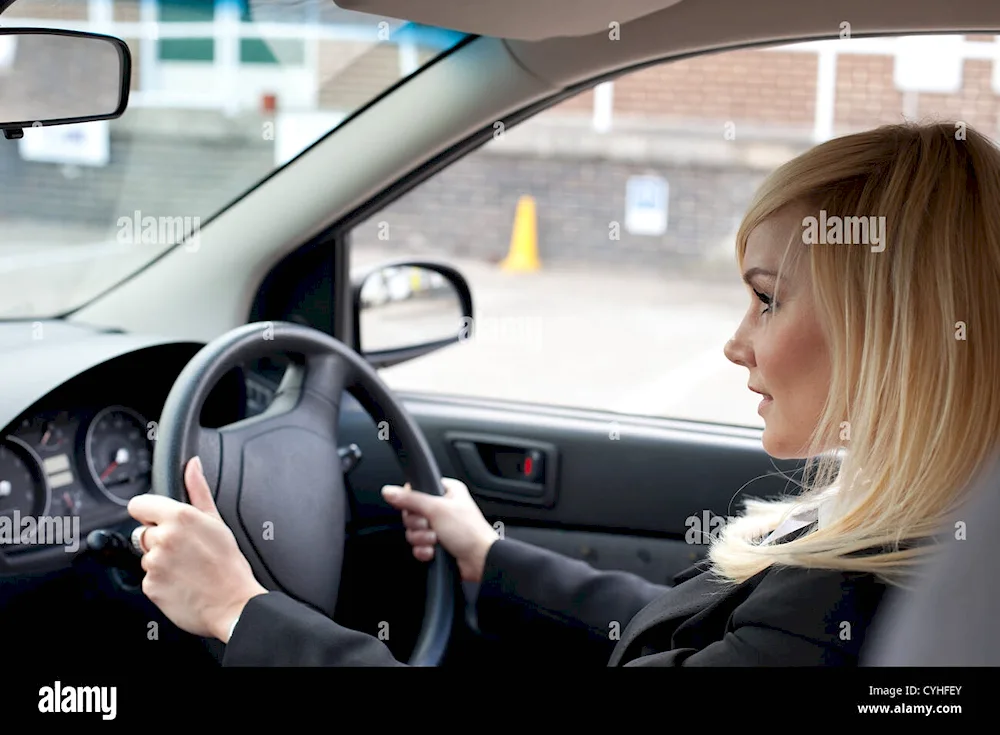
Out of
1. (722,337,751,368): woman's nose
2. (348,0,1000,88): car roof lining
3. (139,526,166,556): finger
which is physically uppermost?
(348,0,1000,88): car roof lining

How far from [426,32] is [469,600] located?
1.04 metres

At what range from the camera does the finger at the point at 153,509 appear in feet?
4.75

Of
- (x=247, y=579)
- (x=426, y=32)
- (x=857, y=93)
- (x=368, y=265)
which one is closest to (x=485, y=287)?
(x=857, y=93)

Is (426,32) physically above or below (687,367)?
above

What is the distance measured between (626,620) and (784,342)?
710 millimetres

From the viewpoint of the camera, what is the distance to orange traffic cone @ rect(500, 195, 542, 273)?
8.87 metres

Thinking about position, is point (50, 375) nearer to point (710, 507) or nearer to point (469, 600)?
point (469, 600)

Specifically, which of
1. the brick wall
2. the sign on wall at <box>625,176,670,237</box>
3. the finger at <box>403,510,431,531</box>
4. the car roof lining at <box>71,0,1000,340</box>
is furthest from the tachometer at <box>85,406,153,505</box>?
the sign on wall at <box>625,176,670,237</box>

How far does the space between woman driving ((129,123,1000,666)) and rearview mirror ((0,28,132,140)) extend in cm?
55

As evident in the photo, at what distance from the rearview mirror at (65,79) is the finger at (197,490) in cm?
50

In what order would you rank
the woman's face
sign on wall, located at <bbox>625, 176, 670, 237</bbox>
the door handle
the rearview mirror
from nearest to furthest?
the woman's face → the rearview mirror → the door handle → sign on wall, located at <bbox>625, 176, 670, 237</bbox>

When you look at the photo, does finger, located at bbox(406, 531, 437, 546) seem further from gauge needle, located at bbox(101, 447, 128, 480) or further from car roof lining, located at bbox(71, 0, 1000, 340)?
car roof lining, located at bbox(71, 0, 1000, 340)

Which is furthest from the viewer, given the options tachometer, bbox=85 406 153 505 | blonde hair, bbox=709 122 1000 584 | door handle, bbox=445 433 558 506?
door handle, bbox=445 433 558 506

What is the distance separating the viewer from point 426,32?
82.5 inches
